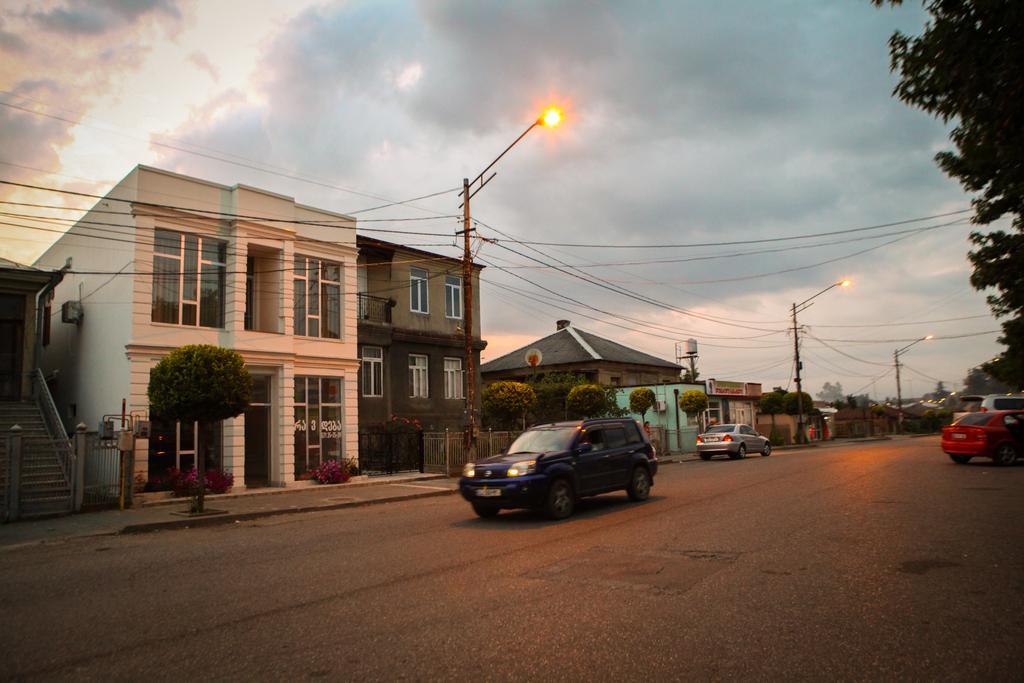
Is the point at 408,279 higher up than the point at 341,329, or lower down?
higher up

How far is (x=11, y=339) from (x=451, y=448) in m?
13.0

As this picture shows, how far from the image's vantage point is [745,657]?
14.9 ft

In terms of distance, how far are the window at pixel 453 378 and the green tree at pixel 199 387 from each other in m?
15.7

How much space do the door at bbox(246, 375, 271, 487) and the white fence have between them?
5.14 m

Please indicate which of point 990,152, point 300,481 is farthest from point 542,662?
point 300,481

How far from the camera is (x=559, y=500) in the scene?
37.8 ft

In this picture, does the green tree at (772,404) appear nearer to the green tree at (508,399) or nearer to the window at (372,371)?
the green tree at (508,399)

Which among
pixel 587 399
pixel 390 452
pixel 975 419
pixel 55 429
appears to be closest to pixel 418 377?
pixel 390 452

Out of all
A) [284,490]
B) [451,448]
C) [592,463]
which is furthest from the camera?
[451,448]

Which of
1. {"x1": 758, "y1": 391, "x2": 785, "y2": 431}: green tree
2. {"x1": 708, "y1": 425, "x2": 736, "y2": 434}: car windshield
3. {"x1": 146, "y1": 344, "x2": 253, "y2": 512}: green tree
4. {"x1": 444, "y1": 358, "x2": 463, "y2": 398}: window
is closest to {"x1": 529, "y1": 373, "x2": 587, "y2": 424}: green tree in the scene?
{"x1": 444, "y1": 358, "x2": 463, "y2": 398}: window

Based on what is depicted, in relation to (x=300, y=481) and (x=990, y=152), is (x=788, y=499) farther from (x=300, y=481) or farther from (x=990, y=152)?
(x=300, y=481)

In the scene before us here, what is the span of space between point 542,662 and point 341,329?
60.5 ft

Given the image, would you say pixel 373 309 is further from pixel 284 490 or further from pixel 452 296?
pixel 284 490

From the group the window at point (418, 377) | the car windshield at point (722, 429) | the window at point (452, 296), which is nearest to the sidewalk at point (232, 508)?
the window at point (418, 377)
